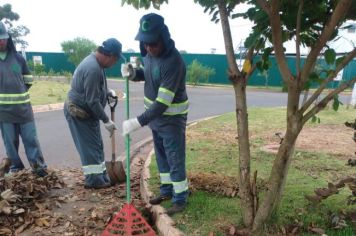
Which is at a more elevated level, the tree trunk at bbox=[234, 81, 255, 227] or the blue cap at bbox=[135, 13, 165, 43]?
the blue cap at bbox=[135, 13, 165, 43]

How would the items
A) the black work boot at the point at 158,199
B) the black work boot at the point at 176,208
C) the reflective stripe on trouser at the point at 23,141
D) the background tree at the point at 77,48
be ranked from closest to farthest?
the black work boot at the point at 176,208
the black work boot at the point at 158,199
the reflective stripe on trouser at the point at 23,141
the background tree at the point at 77,48

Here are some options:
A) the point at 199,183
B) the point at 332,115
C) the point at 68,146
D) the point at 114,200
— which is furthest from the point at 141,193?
the point at 332,115

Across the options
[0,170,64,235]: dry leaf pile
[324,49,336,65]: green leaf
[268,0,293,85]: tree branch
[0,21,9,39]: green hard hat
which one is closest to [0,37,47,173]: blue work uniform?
[0,21,9,39]: green hard hat

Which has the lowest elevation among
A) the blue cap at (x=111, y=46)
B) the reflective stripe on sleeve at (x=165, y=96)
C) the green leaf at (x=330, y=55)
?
the reflective stripe on sleeve at (x=165, y=96)

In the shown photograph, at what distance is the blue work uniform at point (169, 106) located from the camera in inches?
145

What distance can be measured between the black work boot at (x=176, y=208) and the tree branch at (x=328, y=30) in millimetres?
1800

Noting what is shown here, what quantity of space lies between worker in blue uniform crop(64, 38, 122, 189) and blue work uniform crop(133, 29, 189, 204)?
0.63 m

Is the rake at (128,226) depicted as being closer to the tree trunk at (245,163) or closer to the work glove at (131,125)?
the work glove at (131,125)

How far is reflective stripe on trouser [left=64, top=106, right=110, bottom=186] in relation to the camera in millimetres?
4828

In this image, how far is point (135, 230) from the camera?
11.5 ft

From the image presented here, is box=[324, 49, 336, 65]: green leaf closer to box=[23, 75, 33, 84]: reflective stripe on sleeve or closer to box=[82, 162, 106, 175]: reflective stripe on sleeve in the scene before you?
box=[82, 162, 106, 175]: reflective stripe on sleeve

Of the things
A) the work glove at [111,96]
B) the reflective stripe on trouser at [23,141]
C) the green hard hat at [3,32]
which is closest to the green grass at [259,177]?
the work glove at [111,96]

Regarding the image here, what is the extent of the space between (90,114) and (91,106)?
24 cm

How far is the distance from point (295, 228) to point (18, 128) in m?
3.62
